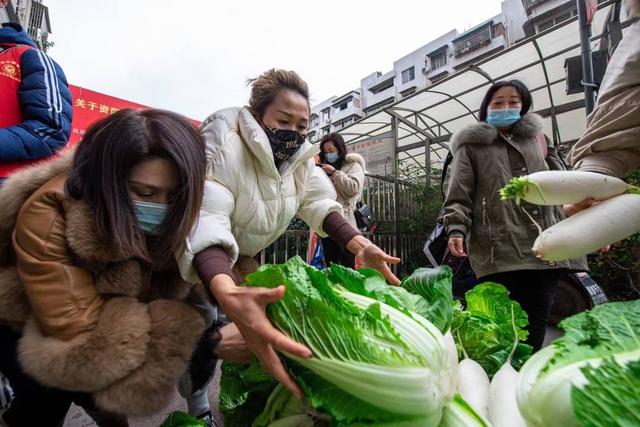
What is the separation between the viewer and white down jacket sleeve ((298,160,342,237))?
1946 millimetres

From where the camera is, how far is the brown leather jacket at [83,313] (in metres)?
1.09

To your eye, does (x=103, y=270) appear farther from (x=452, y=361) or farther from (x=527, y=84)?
(x=527, y=84)

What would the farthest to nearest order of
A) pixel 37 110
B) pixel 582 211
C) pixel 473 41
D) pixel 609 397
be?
pixel 473 41, pixel 37 110, pixel 582 211, pixel 609 397

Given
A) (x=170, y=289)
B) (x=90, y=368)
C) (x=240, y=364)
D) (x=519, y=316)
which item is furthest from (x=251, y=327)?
(x=519, y=316)

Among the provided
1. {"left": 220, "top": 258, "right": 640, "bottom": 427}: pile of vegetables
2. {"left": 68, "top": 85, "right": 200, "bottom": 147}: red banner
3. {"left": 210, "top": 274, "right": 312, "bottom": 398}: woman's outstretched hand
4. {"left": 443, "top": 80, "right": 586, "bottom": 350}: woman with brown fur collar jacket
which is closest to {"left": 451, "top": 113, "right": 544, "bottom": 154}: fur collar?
{"left": 443, "top": 80, "right": 586, "bottom": 350}: woman with brown fur collar jacket

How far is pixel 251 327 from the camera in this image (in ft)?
2.64

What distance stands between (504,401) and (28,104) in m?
2.55

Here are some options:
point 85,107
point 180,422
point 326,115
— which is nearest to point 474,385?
point 180,422

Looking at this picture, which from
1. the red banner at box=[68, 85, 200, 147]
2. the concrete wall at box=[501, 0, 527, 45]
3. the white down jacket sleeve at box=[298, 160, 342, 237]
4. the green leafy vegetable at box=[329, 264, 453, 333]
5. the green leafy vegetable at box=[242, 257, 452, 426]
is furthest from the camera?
the concrete wall at box=[501, 0, 527, 45]

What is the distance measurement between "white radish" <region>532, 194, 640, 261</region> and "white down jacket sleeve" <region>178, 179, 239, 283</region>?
1.10 metres

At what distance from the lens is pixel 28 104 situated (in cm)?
187

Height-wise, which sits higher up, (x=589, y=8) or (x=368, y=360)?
(x=589, y=8)

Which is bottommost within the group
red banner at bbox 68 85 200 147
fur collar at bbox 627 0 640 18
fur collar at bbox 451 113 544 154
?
fur collar at bbox 451 113 544 154

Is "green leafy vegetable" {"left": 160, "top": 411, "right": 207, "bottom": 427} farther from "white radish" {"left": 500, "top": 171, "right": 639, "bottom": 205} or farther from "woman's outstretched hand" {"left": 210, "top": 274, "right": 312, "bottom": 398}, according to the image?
"white radish" {"left": 500, "top": 171, "right": 639, "bottom": 205}
